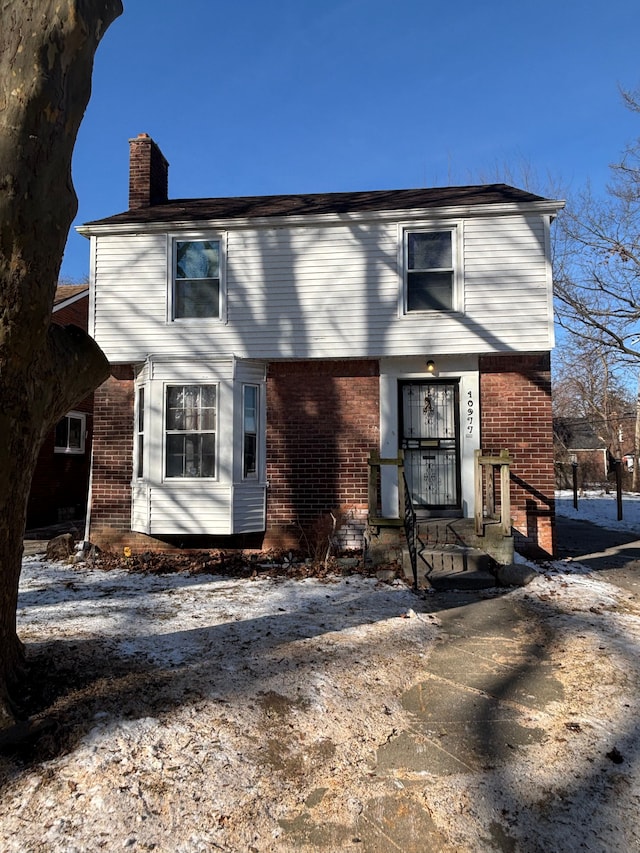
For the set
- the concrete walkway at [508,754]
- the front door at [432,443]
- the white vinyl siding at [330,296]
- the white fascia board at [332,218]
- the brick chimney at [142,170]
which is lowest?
the concrete walkway at [508,754]

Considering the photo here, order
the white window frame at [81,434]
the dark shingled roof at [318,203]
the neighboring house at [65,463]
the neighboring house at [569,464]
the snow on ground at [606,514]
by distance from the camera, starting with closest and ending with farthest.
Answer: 1. the dark shingled roof at [318,203]
2. the snow on ground at [606,514]
3. the neighboring house at [65,463]
4. the white window frame at [81,434]
5. the neighboring house at [569,464]

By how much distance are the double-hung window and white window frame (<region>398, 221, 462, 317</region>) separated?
133 inches

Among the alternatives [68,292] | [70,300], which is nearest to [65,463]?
[70,300]

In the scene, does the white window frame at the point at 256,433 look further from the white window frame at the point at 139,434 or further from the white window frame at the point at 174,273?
the white window frame at the point at 139,434

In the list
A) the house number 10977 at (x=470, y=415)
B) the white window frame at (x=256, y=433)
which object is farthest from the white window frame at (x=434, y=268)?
the white window frame at (x=256, y=433)

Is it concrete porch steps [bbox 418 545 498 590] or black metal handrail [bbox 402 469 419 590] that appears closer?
concrete porch steps [bbox 418 545 498 590]

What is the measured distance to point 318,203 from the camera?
9.92m

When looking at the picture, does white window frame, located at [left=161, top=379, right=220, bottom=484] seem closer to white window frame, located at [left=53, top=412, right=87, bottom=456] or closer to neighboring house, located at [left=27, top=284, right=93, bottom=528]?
neighboring house, located at [left=27, top=284, right=93, bottom=528]

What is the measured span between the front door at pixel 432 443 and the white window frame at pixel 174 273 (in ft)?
10.7

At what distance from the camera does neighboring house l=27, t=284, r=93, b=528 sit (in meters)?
13.8

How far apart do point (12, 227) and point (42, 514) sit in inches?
488

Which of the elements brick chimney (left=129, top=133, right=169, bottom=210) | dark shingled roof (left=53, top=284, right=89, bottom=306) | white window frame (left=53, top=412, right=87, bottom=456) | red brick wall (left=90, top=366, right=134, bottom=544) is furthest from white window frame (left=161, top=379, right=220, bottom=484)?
dark shingled roof (left=53, top=284, right=89, bottom=306)

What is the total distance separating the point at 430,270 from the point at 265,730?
7.17 metres

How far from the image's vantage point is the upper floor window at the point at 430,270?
28.8 feet
